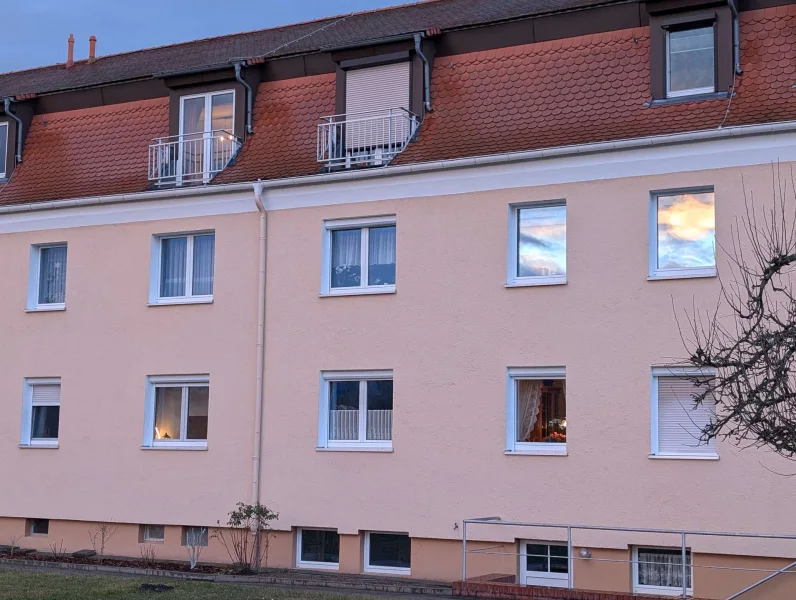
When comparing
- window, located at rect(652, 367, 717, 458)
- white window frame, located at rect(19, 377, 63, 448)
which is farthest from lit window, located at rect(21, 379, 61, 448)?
window, located at rect(652, 367, 717, 458)

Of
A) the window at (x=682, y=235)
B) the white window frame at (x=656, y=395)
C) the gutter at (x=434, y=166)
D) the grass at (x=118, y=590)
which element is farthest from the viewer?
the window at (x=682, y=235)

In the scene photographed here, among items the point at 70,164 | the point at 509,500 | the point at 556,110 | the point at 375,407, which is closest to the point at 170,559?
the point at 375,407

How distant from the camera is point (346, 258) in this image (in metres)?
19.3

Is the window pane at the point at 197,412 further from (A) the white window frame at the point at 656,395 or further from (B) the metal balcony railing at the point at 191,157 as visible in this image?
(A) the white window frame at the point at 656,395

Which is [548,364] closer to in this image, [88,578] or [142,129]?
[88,578]

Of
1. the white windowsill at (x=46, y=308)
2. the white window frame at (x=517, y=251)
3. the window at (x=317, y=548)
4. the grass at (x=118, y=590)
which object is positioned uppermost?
the white window frame at (x=517, y=251)

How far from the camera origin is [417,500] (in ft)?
58.7

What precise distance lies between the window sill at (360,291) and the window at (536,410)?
249cm

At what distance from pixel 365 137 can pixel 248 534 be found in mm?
6817

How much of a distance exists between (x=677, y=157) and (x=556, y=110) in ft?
7.43

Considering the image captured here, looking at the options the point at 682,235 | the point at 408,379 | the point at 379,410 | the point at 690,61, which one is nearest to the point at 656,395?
the point at 682,235

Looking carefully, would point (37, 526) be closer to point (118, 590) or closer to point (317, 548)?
point (317, 548)

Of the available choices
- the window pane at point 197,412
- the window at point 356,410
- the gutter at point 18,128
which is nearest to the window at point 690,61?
the window at point 356,410

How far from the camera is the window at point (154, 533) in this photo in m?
20.4
